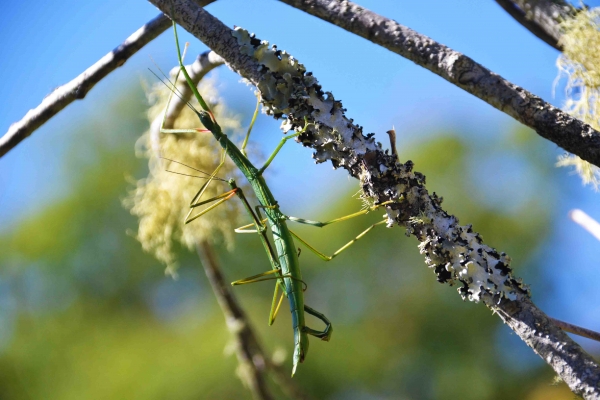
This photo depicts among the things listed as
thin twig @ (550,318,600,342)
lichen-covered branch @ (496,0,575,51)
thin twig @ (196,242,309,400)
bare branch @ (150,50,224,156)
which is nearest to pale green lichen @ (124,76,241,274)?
bare branch @ (150,50,224,156)

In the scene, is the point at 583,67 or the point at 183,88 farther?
the point at 183,88

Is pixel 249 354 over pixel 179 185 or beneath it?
beneath

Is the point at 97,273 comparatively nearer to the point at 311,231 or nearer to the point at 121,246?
the point at 121,246

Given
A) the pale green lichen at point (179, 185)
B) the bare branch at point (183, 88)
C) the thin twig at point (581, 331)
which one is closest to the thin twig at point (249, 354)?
the pale green lichen at point (179, 185)

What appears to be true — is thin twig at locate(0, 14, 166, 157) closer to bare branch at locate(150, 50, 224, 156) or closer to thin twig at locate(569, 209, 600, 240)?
bare branch at locate(150, 50, 224, 156)

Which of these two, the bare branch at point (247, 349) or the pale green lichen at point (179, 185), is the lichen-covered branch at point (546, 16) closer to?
the pale green lichen at point (179, 185)

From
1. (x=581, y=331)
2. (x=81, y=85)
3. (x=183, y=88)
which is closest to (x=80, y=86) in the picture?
(x=81, y=85)

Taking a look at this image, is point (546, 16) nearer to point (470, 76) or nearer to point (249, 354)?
point (470, 76)
